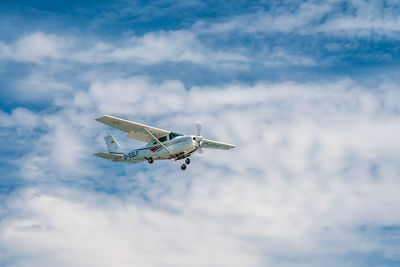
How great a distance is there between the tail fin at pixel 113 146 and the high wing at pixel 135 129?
5033mm

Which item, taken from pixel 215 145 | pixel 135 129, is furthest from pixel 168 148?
pixel 215 145

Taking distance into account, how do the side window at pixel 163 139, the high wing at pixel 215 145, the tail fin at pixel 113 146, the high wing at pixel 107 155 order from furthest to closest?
the high wing at pixel 215 145 → the tail fin at pixel 113 146 → the high wing at pixel 107 155 → the side window at pixel 163 139

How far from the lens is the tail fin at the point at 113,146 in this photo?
57375 millimetres

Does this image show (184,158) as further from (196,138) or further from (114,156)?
(114,156)

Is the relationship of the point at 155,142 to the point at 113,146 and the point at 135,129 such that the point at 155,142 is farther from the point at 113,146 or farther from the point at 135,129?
the point at 113,146

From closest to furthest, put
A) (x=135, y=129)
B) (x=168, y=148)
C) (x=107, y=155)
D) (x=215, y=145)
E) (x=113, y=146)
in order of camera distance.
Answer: (x=168, y=148), (x=135, y=129), (x=107, y=155), (x=215, y=145), (x=113, y=146)

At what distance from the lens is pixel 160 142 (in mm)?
51250

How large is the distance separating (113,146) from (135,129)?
31.4 feet

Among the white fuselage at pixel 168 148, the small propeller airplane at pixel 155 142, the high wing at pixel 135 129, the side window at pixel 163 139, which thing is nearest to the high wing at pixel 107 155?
the small propeller airplane at pixel 155 142

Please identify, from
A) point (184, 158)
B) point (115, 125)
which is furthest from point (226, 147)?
point (115, 125)

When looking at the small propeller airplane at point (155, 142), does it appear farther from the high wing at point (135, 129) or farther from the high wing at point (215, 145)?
the high wing at point (215, 145)

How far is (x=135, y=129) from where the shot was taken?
5162 centimetres

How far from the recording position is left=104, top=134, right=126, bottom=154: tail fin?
57.4m

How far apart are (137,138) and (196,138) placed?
24.9 feet
